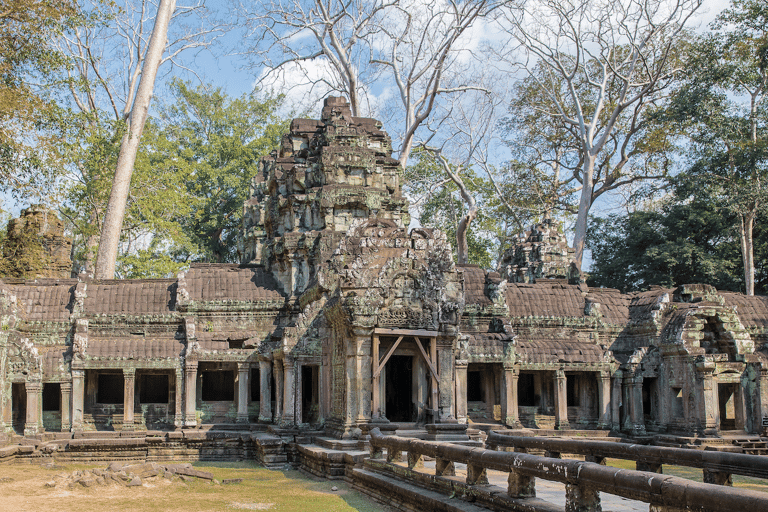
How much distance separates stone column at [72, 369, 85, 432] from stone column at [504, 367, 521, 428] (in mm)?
10416

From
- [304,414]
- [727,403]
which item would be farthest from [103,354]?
[727,403]

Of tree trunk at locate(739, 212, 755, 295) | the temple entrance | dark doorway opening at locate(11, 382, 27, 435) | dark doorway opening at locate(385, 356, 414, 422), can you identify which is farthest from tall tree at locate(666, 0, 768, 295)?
dark doorway opening at locate(11, 382, 27, 435)

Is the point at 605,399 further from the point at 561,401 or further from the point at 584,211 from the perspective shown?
the point at 584,211

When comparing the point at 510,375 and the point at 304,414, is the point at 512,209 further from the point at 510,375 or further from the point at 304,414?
the point at 304,414

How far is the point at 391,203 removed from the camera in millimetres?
20594

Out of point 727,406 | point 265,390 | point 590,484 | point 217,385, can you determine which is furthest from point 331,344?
point 727,406

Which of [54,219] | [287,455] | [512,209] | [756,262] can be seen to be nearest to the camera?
[287,455]

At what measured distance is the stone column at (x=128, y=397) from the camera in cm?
1773

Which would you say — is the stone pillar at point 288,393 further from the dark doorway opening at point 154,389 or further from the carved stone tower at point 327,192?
the dark doorway opening at point 154,389

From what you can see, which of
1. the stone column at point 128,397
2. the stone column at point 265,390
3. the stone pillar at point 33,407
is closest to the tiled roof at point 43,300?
the stone pillar at point 33,407

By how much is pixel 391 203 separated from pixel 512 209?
1861 cm

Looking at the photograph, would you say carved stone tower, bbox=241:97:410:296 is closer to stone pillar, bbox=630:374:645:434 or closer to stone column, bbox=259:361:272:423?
stone column, bbox=259:361:272:423

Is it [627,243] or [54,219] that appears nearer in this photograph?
[54,219]

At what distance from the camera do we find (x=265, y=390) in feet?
60.4
